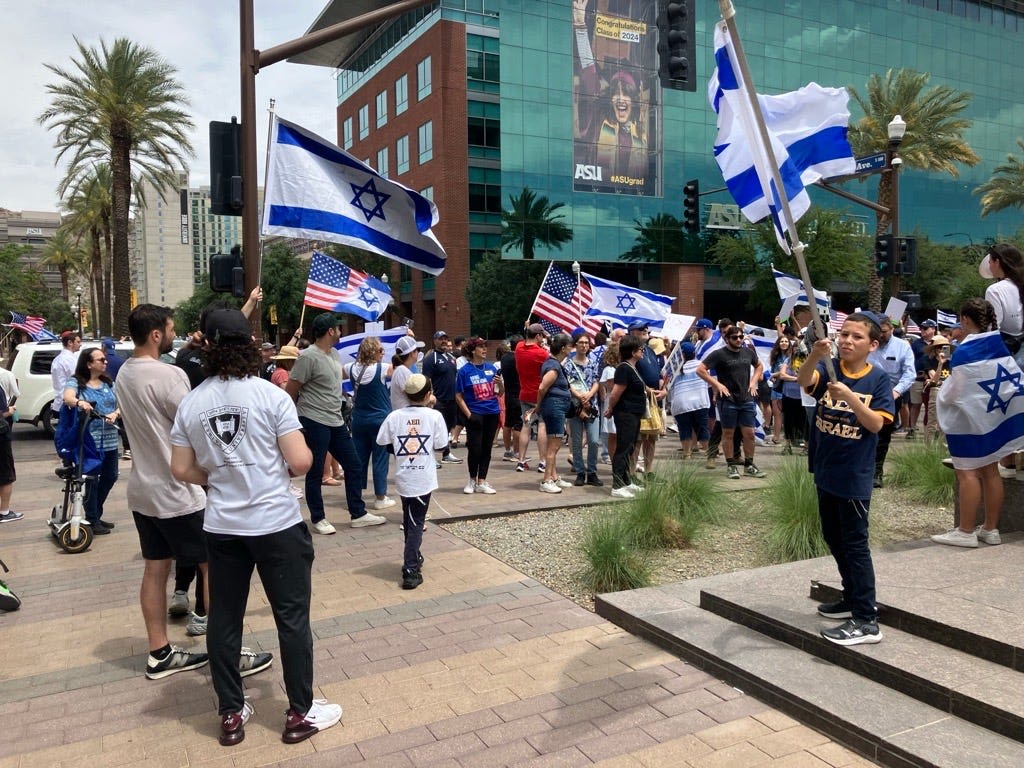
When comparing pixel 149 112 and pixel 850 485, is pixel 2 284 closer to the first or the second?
pixel 149 112

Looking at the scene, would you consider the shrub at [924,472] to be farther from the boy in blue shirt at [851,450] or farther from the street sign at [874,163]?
the street sign at [874,163]

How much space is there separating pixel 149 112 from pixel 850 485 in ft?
91.7

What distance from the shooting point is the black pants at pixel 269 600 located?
3.59m

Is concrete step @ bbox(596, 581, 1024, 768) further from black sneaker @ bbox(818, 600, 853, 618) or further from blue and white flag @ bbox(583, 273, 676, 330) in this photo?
blue and white flag @ bbox(583, 273, 676, 330)

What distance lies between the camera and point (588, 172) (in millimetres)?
46000

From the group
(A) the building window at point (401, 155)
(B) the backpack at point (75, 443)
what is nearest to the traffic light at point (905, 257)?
(B) the backpack at point (75, 443)

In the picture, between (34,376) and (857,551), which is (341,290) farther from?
(34,376)

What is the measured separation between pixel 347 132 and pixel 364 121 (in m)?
3.51

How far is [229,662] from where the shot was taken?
3.62 m

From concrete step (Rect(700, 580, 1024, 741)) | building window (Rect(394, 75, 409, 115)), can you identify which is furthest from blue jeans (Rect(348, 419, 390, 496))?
building window (Rect(394, 75, 409, 115))

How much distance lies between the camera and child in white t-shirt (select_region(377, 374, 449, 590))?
5.88 m

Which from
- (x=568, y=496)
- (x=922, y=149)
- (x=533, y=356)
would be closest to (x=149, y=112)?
Answer: (x=533, y=356)

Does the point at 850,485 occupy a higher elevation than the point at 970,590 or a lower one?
higher

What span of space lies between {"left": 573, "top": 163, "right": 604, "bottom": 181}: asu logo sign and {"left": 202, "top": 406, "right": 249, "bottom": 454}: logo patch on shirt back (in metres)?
44.0
